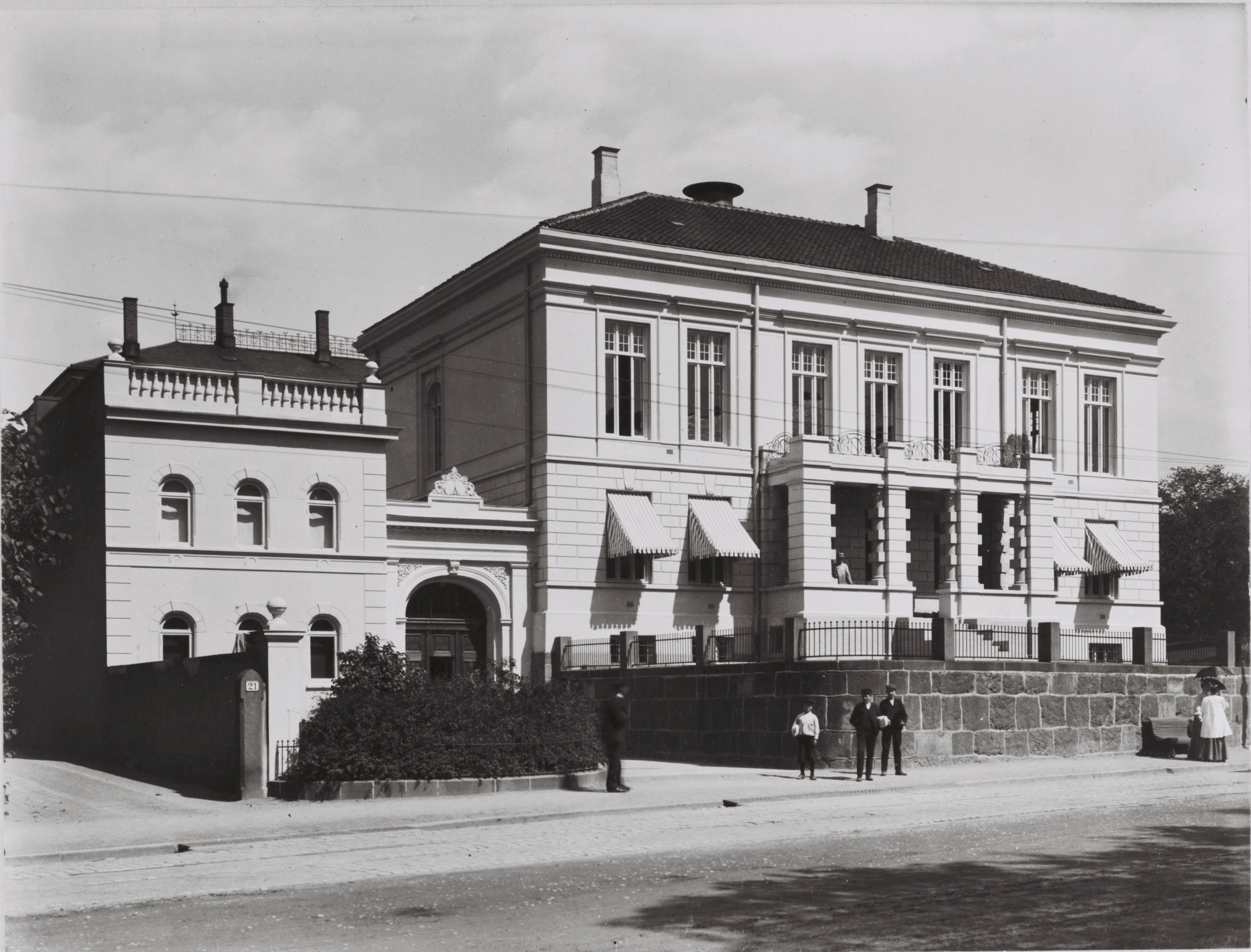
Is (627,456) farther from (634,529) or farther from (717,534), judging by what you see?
(717,534)

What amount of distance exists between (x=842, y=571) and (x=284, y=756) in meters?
21.1

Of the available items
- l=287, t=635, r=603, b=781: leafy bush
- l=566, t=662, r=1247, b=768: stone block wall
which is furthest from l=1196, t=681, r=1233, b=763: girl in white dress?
l=287, t=635, r=603, b=781: leafy bush

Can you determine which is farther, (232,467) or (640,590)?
(640,590)

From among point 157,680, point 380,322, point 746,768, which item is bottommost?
point 746,768

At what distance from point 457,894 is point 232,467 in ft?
74.6

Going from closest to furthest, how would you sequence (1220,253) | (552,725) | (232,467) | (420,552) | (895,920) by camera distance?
(895,920) → (1220,253) → (552,725) → (232,467) → (420,552)

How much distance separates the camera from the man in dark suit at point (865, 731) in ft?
90.6

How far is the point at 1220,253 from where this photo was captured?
54.1 feet

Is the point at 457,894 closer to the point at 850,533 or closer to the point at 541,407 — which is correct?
the point at 541,407

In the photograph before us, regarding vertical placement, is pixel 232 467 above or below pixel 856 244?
below

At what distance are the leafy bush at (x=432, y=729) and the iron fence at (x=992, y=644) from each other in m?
8.43

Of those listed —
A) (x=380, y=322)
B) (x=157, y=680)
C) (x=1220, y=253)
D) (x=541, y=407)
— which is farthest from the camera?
(x=380, y=322)

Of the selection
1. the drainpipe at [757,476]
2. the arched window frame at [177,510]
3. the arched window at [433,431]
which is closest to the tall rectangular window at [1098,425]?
Result: the drainpipe at [757,476]

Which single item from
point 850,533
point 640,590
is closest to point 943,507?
point 850,533
